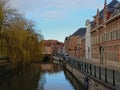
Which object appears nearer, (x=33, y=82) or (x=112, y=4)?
(x=33, y=82)

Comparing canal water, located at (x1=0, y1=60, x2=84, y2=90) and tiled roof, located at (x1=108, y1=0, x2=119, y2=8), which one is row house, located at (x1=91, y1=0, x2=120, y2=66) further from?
canal water, located at (x1=0, y1=60, x2=84, y2=90)

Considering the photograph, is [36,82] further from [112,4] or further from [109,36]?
[112,4]

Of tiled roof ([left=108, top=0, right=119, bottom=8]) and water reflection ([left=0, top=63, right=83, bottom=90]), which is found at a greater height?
tiled roof ([left=108, top=0, right=119, bottom=8])

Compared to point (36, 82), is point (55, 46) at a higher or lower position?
higher

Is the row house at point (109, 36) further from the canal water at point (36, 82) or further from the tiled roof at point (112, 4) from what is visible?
the canal water at point (36, 82)

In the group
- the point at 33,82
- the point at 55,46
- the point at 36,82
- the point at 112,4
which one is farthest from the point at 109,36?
the point at 55,46

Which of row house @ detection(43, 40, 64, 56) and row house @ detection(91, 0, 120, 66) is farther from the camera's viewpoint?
row house @ detection(43, 40, 64, 56)

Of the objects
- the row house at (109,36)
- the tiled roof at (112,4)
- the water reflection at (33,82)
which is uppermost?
Answer: the tiled roof at (112,4)

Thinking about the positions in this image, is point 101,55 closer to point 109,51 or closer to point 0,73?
point 109,51

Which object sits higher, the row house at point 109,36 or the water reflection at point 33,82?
the row house at point 109,36

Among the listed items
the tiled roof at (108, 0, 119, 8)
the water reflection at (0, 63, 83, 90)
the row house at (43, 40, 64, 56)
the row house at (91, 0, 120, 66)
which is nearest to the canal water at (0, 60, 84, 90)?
the water reflection at (0, 63, 83, 90)

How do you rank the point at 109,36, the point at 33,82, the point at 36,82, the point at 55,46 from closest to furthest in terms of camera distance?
the point at 33,82 → the point at 36,82 → the point at 109,36 → the point at 55,46

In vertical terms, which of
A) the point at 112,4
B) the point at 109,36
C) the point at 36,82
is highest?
the point at 112,4

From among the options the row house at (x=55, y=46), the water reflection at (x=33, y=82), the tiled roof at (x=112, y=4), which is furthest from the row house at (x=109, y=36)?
the row house at (x=55, y=46)
